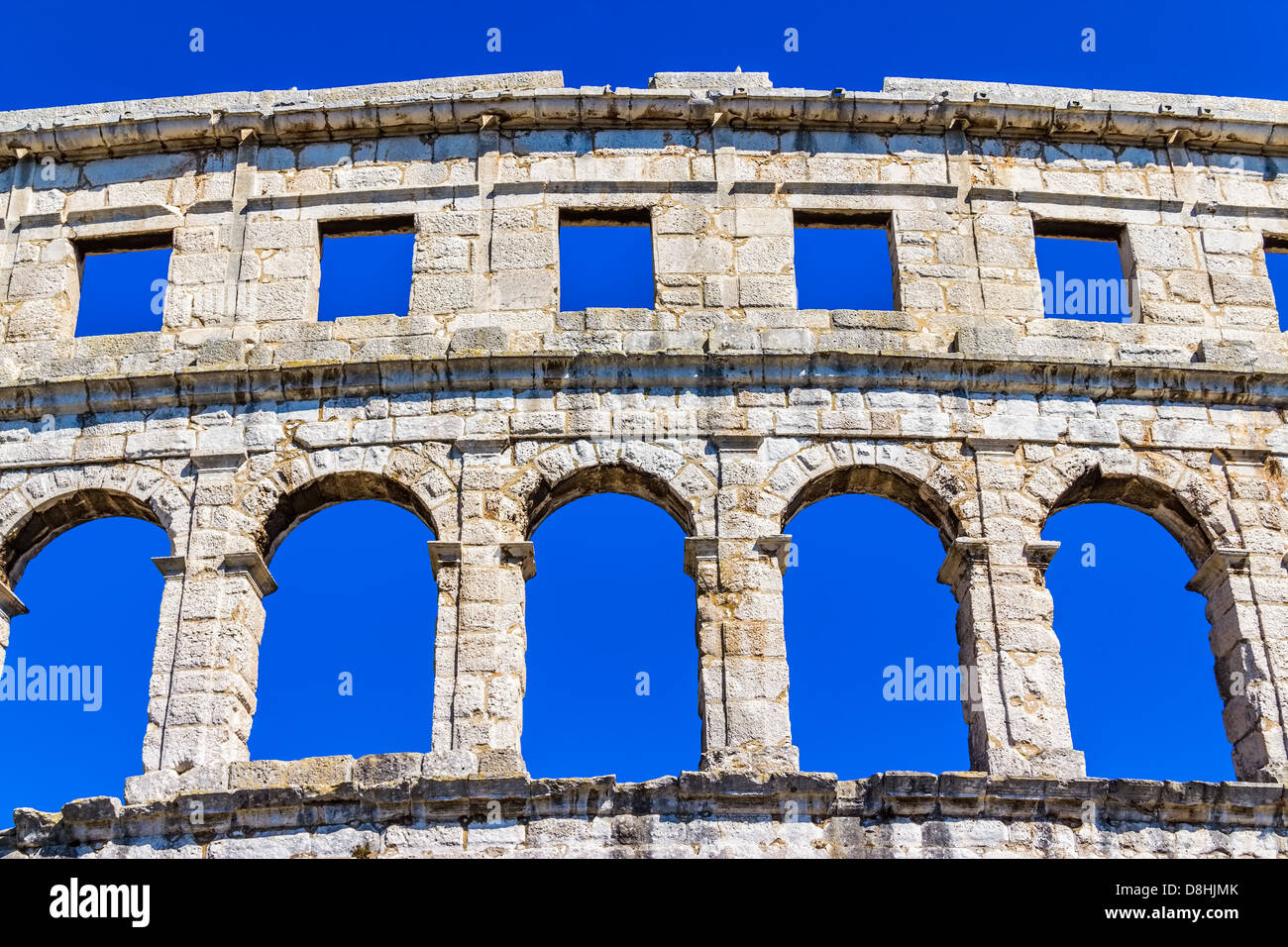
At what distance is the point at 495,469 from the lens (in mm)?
→ 14352

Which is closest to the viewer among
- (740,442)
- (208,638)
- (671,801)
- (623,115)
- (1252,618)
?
(671,801)

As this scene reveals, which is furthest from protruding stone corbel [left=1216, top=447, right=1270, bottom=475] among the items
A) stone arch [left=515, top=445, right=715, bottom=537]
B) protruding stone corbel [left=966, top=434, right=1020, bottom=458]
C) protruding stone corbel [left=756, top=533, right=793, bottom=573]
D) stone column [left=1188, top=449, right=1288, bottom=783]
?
stone arch [left=515, top=445, right=715, bottom=537]

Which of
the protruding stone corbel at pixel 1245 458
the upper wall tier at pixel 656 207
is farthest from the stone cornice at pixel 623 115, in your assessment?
the protruding stone corbel at pixel 1245 458

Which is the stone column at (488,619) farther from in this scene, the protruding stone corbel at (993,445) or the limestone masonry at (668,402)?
the protruding stone corbel at (993,445)

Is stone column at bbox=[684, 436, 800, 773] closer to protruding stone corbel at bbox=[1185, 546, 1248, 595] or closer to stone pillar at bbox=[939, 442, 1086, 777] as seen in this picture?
stone pillar at bbox=[939, 442, 1086, 777]

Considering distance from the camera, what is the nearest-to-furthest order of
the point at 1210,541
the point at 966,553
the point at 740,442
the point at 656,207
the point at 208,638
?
A: the point at 208,638 → the point at 966,553 → the point at 1210,541 → the point at 740,442 → the point at 656,207

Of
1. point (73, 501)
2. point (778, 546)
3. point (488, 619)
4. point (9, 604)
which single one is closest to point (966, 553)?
point (778, 546)

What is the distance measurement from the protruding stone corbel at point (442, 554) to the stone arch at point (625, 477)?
60 centimetres

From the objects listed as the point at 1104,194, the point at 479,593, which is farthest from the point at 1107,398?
the point at 479,593

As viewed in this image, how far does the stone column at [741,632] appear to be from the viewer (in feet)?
42.5

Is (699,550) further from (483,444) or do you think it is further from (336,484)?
(336,484)

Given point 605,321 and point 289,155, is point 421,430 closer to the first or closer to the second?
point 605,321

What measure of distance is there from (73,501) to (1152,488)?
8.86m

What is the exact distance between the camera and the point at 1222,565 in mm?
14078
